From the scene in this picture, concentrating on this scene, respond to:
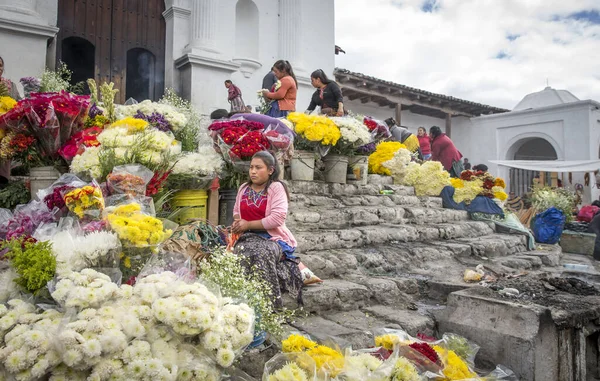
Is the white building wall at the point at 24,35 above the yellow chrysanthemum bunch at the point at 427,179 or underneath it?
above

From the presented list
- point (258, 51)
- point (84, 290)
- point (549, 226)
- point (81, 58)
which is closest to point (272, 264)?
point (84, 290)

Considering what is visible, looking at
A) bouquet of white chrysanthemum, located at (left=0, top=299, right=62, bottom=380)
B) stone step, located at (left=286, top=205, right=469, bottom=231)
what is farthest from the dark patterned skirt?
stone step, located at (left=286, top=205, right=469, bottom=231)

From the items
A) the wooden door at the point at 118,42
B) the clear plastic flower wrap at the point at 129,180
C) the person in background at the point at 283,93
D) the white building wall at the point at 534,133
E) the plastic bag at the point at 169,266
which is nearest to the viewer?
the plastic bag at the point at 169,266

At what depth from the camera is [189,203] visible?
398cm

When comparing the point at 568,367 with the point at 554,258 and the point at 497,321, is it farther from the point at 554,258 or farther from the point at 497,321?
the point at 554,258

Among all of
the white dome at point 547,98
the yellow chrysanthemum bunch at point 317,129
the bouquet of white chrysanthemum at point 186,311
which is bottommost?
the bouquet of white chrysanthemum at point 186,311

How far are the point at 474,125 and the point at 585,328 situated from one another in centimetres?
1901

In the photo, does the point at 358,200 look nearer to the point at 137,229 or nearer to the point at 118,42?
the point at 137,229

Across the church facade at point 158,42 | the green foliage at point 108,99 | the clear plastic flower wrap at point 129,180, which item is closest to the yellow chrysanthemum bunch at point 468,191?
the church facade at point 158,42

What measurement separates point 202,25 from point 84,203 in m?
7.55

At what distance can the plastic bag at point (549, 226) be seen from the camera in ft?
25.8

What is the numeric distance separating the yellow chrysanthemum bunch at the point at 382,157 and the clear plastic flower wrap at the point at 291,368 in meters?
6.43

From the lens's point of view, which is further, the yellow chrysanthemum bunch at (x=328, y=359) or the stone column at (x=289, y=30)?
the stone column at (x=289, y=30)

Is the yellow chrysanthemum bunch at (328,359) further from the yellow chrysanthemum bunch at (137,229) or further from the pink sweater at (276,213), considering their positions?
the pink sweater at (276,213)
